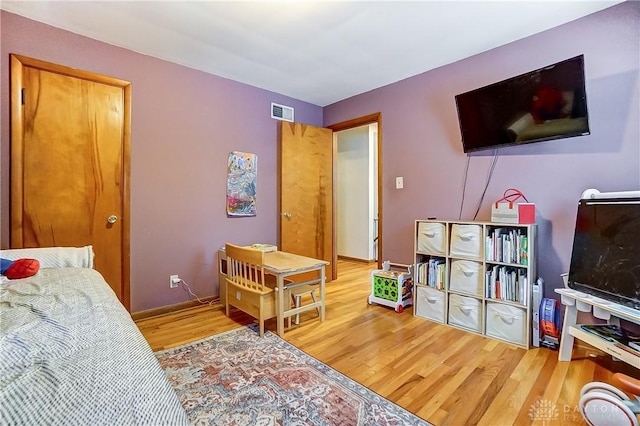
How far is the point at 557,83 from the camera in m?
1.94

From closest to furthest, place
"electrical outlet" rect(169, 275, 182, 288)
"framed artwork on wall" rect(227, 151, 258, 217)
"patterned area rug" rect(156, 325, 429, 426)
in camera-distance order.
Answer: "patterned area rug" rect(156, 325, 429, 426), "electrical outlet" rect(169, 275, 182, 288), "framed artwork on wall" rect(227, 151, 258, 217)

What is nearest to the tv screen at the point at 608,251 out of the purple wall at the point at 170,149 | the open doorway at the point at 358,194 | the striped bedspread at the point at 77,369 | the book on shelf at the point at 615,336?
the book on shelf at the point at 615,336

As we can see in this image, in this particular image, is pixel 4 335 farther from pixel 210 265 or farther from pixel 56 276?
pixel 210 265

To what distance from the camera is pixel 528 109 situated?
211cm

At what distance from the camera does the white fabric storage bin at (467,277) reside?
2.30 meters

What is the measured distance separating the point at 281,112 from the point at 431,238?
89.9 inches

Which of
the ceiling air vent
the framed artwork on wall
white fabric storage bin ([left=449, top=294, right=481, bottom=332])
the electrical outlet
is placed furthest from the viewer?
the ceiling air vent

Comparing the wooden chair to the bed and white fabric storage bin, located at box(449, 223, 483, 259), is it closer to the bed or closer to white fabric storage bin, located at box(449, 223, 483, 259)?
the bed

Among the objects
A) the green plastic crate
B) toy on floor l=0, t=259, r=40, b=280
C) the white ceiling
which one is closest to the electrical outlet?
toy on floor l=0, t=259, r=40, b=280

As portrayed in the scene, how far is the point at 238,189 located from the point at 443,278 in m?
2.23

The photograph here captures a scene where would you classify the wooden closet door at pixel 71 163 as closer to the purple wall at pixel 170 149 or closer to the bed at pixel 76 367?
the purple wall at pixel 170 149

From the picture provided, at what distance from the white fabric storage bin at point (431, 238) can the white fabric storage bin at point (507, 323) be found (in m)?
0.57

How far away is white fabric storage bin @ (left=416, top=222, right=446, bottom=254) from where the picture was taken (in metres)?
2.52

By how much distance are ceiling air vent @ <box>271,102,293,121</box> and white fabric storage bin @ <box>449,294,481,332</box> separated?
105 inches
